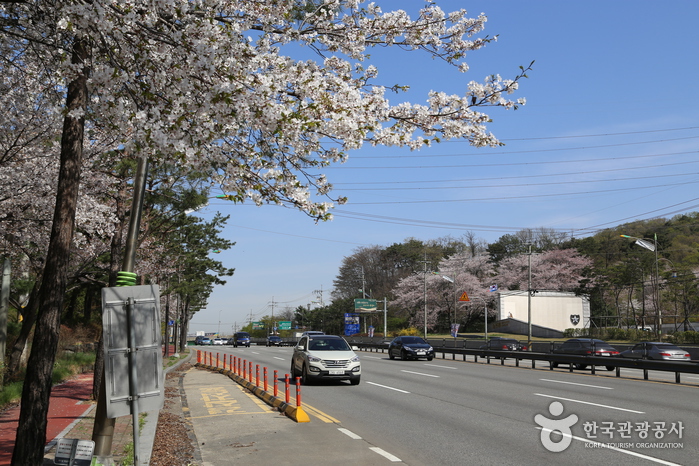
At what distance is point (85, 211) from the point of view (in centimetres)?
1567

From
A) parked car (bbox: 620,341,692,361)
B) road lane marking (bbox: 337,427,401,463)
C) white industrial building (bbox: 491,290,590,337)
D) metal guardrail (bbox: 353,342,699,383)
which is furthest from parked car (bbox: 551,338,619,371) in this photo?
white industrial building (bbox: 491,290,590,337)

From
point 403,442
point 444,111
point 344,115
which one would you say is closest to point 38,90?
point 344,115

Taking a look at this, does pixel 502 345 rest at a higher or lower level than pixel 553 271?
lower

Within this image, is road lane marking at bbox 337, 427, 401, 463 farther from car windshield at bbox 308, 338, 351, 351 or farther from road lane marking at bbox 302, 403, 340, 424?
car windshield at bbox 308, 338, 351, 351

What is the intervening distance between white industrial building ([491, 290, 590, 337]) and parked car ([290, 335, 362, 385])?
54.2 meters

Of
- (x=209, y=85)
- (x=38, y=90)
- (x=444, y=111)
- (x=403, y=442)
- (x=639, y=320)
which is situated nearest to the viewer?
(x=209, y=85)

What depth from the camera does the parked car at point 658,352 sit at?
27.2 m

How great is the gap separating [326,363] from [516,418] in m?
8.62

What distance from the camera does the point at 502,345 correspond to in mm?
37750

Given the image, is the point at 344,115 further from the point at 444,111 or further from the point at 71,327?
the point at 71,327

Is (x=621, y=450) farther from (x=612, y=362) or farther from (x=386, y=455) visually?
(x=612, y=362)

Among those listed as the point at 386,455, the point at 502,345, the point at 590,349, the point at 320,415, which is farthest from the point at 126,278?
the point at 502,345

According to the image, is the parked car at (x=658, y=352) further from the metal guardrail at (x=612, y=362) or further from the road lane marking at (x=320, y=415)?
the road lane marking at (x=320, y=415)

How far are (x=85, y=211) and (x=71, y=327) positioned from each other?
28.2 metres
